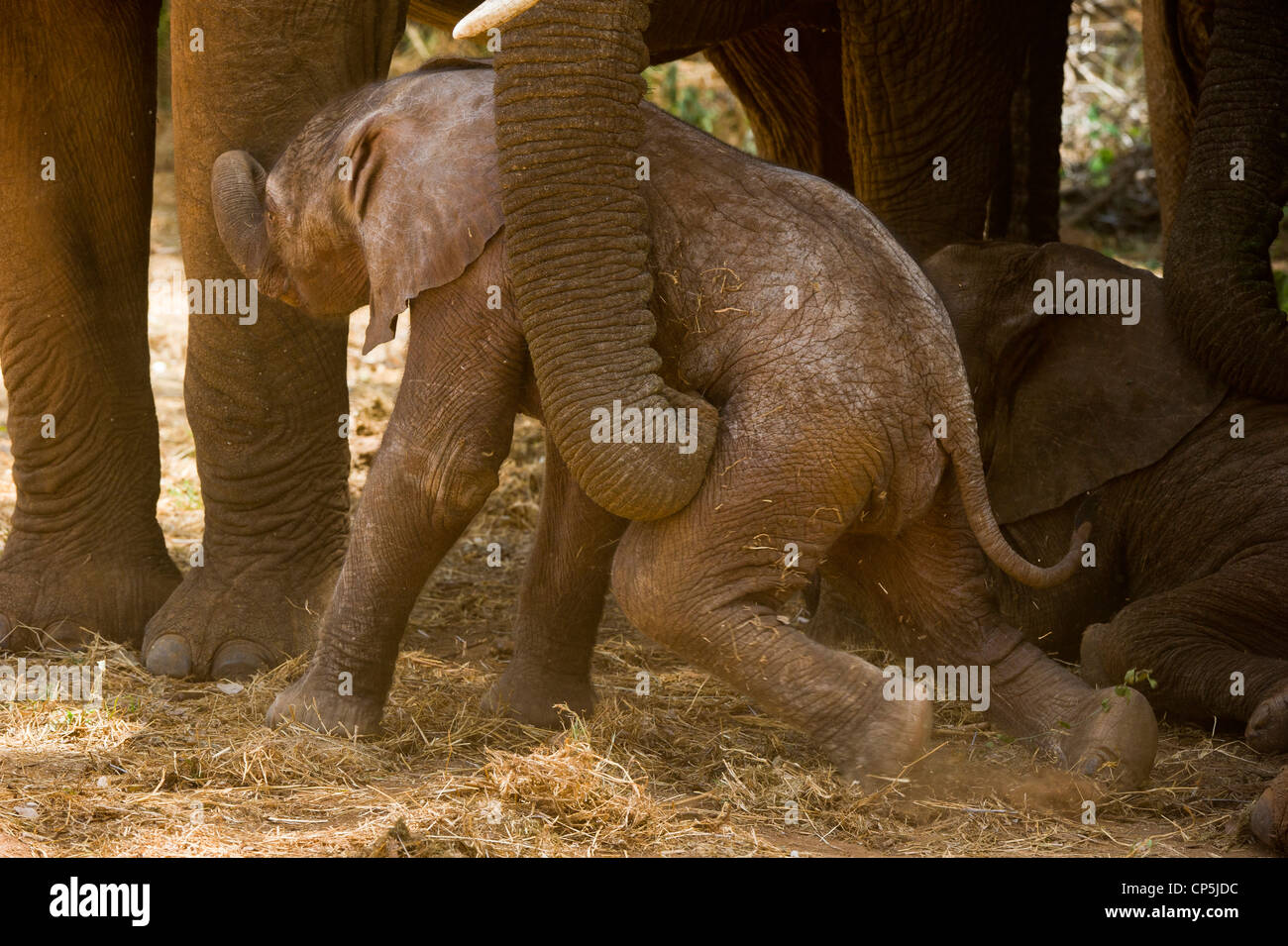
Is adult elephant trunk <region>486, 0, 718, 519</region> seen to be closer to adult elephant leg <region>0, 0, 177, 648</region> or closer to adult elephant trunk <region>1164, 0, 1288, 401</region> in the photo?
adult elephant trunk <region>1164, 0, 1288, 401</region>

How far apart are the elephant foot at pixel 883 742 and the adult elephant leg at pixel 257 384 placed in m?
1.86

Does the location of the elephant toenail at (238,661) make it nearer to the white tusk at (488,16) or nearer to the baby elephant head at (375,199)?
the baby elephant head at (375,199)

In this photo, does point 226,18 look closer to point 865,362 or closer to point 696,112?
point 865,362

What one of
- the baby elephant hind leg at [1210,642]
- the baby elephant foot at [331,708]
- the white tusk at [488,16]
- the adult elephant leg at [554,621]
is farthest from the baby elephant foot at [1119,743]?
the white tusk at [488,16]

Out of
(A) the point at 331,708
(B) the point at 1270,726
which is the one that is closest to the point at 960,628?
(B) the point at 1270,726

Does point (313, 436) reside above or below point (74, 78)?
below

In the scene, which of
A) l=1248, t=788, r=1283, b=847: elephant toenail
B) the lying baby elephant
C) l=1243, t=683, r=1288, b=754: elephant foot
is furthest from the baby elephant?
the lying baby elephant

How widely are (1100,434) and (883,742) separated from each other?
1.60m

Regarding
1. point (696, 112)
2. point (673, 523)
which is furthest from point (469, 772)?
point (696, 112)

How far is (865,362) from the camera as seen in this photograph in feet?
12.5

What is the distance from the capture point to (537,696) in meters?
4.56

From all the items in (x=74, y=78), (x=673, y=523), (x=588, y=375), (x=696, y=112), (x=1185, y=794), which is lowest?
(x=1185, y=794)

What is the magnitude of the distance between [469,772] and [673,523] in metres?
0.76

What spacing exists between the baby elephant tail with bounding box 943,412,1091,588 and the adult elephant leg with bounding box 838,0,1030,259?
7.32 feet
